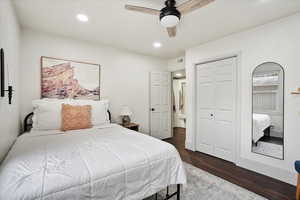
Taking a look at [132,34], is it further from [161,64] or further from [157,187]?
[157,187]

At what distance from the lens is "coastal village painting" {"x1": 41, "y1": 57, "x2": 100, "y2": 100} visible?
2.66m

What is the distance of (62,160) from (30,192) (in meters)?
0.37

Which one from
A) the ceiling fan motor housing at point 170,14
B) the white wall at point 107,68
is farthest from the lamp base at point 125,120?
the ceiling fan motor housing at point 170,14

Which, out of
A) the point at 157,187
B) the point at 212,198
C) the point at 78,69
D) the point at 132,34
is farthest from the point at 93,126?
the point at 212,198

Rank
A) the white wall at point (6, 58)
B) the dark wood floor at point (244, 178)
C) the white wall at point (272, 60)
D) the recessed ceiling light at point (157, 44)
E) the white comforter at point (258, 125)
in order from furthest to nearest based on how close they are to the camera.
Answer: the recessed ceiling light at point (157, 44), the white comforter at point (258, 125), the white wall at point (272, 60), the dark wood floor at point (244, 178), the white wall at point (6, 58)

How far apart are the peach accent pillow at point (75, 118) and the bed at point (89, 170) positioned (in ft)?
2.09

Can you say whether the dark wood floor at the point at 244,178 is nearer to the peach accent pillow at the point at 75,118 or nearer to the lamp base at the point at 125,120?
the lamp base at the point at 125,120

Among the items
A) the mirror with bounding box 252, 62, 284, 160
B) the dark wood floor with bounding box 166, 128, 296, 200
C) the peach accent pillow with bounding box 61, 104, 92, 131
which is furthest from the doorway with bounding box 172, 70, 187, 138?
the peach accent pillow with bounding box 61, 104, 92, 131

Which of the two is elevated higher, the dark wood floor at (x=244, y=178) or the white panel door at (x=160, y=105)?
the white panel door at (x=160, y=105)

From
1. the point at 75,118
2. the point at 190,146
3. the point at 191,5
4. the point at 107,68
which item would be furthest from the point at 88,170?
the point at 190,146

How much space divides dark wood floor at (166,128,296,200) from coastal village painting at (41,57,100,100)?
260cm

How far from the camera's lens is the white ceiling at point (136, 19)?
1.89 m

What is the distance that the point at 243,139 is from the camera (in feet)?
8.66

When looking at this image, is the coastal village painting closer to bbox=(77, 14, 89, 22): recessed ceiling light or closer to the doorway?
bbox=(77, 14, 89, 22): recessed ceiling light
